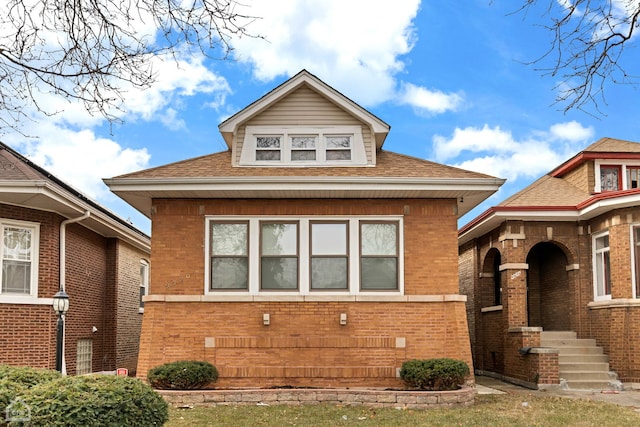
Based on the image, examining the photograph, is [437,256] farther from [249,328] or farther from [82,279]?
[82,279]

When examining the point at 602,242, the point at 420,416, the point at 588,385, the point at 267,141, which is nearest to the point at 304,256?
the point at 267,141

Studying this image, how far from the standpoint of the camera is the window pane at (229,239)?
14367mm

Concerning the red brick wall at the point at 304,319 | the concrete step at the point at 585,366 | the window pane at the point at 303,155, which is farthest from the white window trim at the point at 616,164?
the window pane at the point at 303,155

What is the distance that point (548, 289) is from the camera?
786 inches

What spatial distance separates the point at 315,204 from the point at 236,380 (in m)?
3.88

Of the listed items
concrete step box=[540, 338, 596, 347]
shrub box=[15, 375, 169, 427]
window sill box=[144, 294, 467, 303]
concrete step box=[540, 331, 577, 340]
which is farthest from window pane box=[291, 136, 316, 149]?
shrub box=[15, 375, 169, 427]

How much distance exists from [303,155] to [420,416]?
6.13m

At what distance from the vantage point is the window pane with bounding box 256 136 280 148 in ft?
49.7

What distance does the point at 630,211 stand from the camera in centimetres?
1625

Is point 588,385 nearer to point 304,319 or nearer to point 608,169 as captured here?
point 608,169

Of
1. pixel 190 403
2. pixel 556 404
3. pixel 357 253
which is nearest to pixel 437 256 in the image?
pixel 357 253

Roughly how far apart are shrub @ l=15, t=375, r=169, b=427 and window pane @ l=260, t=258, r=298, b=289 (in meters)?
6.50

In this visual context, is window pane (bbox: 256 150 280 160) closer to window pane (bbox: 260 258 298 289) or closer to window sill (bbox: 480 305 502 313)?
window pane (bbox: 260 258 298 289)

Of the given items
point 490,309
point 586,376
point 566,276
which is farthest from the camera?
point 490,309
